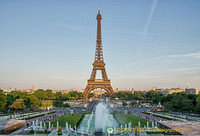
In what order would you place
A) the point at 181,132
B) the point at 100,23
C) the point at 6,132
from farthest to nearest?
1. the point at 100,23
2. the point at 6,132
3. the point at 181,132

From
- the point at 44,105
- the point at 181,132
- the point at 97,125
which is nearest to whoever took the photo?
the point at 181,132

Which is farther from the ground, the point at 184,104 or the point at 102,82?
the point at 102,82

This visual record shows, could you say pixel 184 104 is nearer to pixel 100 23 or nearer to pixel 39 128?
pixel 39 128

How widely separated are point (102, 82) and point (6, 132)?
54065mm

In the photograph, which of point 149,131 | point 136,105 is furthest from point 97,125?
point 136,105

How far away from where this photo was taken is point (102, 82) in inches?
2707

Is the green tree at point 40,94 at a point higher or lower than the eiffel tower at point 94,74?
lower

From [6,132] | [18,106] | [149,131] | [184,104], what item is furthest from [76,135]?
[184,104]

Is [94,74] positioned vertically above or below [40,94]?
above

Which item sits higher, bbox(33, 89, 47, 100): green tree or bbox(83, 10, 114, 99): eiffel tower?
bbox(83, 10, 114, 99): eiffel tower

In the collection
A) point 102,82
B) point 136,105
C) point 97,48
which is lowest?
point 136,105

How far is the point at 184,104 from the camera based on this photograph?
38531 millimetres

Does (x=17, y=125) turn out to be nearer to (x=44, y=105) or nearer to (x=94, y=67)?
(x=44, y=105)

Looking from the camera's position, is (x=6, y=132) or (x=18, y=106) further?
(x=18, y=106)
